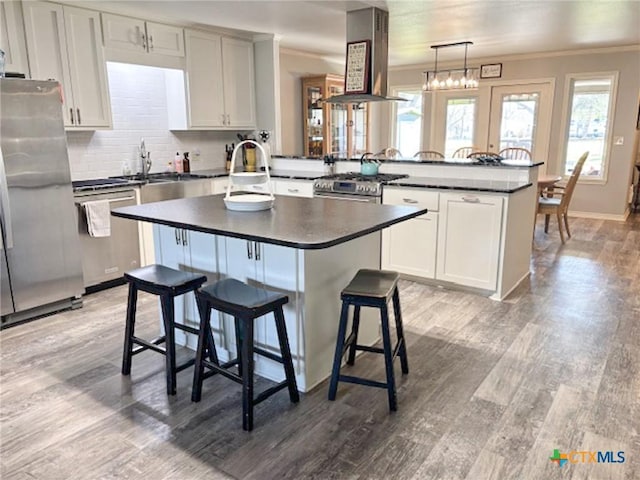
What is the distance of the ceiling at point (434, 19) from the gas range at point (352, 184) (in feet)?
4.68

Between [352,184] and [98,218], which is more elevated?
[352,184]

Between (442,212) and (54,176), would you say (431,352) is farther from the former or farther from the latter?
(54,176)

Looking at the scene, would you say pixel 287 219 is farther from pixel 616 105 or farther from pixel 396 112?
pixel 396 112

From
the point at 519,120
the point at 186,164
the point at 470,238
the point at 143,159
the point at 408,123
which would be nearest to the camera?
the point at 470,238

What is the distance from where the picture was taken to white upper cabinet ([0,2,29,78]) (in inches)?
135

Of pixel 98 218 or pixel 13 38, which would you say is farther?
pixel 98 218

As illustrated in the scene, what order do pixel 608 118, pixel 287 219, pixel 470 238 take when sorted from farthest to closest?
pixel 608 118 < pixel 470 238 < pixel 287 219

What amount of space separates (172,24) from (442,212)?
3084mm

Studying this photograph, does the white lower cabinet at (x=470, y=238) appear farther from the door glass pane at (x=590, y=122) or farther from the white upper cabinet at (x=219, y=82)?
the door glass pane at (x=590, y=122)

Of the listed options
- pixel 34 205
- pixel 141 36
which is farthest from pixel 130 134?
pixel 34 205

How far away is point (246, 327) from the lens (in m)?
2.06

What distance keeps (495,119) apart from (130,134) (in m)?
5.35

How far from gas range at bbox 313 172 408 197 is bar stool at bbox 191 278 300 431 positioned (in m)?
2.05

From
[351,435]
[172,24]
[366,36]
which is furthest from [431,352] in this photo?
[172,24]
